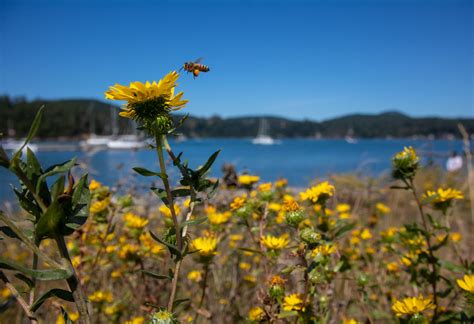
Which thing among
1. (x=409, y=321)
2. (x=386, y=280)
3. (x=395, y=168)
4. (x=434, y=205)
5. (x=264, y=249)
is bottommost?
(x=386, y=280)

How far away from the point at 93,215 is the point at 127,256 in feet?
1.19

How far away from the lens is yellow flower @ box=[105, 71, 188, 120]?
2.78ft

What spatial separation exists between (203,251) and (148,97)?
95cm

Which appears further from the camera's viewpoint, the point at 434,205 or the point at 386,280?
the point at 386,280

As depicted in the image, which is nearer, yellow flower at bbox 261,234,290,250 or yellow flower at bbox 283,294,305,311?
yellow flower at bbox 283,294,305,311

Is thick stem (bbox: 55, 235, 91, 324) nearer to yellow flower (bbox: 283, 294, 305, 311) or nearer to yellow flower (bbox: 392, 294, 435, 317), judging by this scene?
yellow flower (bbox: 283, 294, 305, 311)

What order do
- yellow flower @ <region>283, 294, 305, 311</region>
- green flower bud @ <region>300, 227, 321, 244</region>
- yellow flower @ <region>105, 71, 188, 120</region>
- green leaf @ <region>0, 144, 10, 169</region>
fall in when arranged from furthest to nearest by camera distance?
1. yellow flower @ <region>283, 294, 305, 311</region>
2. green flower bud @ <region>300, 227, 321, 244</region>
3. yellow flower @ <region>105, 71, 188, 120</region>
4. green leaf @ <region>0, 144, 10, 169</region>

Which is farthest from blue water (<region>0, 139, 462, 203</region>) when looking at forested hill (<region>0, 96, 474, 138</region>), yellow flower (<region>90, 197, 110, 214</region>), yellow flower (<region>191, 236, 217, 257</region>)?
forested hill (<region>0, 96, 474, 138</region>)

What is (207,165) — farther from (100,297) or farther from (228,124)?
(228,124)

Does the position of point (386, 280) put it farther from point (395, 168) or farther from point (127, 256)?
point (127, 256)

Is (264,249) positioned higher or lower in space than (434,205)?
lower

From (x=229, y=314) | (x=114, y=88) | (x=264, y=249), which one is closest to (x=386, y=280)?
(x=229, y=314)

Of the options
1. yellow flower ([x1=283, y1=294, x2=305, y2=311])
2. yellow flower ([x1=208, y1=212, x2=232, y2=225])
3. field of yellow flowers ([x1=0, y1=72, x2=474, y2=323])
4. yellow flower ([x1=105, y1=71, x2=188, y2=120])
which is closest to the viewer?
field of yellow flowers ([x1=0, y1=72, x2=474, y2=323])

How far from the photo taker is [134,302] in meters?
2.44
